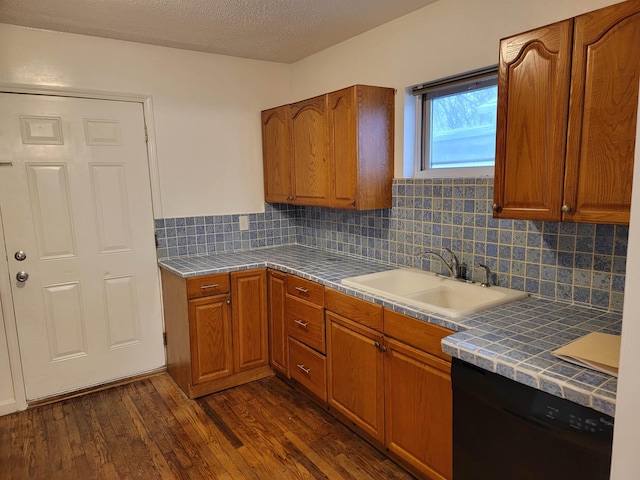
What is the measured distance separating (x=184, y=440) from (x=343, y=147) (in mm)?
1979

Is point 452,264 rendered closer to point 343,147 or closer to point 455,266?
point 455,266

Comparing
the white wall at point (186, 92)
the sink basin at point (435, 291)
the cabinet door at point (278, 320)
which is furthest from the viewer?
the cabinet door at point (278, 320)

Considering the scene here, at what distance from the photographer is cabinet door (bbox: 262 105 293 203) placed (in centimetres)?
320

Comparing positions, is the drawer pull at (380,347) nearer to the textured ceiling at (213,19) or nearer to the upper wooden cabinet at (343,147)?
the upper wooden cabinet at (343,147)

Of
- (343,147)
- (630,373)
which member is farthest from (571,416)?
(343,147)

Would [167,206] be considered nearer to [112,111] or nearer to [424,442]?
[112,111]

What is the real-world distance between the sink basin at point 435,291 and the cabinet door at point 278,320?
25.7 inches

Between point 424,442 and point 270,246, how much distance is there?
2.14m

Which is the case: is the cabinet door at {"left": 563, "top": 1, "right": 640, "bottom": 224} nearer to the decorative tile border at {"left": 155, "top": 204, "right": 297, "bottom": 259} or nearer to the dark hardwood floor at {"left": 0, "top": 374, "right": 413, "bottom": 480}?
the dark hardwood floor at {"left": 0, "top": 374, "right": 413, "bottom": 480}

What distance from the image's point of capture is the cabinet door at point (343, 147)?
2.56 m

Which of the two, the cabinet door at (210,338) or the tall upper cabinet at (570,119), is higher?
the tall upper cabinet at (570,119)

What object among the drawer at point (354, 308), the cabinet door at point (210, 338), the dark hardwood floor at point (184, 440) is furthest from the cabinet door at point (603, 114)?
the cabinet door at point (210, 338)

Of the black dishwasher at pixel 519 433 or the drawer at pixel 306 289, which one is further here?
the drawer at pixel 306 289

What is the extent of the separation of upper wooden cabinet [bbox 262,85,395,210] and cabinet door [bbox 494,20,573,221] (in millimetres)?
971
